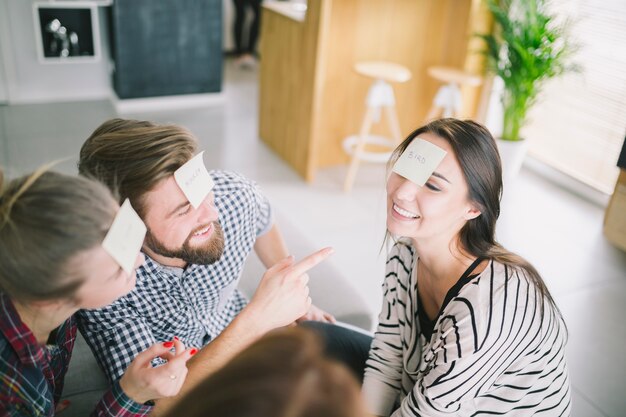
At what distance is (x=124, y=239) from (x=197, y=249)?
1.23 feet

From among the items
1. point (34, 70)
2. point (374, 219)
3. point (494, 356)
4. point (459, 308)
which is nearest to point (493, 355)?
point (494, 356)

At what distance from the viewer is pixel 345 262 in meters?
2.77

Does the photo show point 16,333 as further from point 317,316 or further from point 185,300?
point 317,316

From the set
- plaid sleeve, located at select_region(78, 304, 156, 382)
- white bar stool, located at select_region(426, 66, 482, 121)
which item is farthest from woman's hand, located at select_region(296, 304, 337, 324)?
white bar stool, located at select_region(426, 66, 482, 121)

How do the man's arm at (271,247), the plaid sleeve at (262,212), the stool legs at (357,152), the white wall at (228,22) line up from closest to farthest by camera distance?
the plaid sleeve at (262,212) → the man's arm at (271,247) → the stool legs at (357,152) → the white wall at (228,22)

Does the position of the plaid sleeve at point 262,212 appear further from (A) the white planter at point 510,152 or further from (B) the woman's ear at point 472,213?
(A) the white planter at point 510,152

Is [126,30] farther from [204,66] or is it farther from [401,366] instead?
[401,366]

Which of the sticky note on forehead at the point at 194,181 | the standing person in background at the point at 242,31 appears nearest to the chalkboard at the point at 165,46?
the standing person in background at the point at 242,31

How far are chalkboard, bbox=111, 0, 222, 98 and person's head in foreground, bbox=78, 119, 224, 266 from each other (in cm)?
314

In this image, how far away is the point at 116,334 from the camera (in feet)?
4.43

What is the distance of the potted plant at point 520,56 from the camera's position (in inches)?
126

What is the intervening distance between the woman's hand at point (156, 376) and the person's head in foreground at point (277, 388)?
0.47 metres

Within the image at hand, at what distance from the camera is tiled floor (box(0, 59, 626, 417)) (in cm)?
233

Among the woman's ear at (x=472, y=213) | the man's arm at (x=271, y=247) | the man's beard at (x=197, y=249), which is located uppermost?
the woman's ear at (x=472, y=213)
